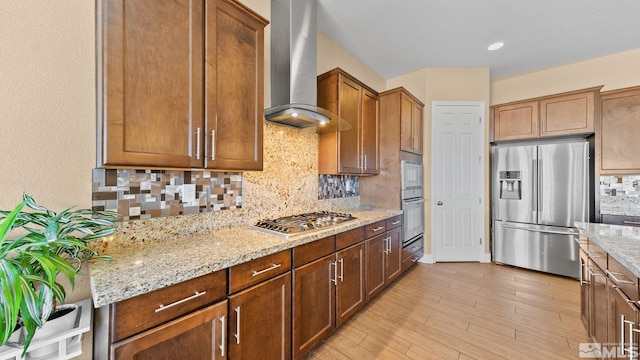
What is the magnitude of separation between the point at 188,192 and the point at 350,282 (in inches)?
57.5

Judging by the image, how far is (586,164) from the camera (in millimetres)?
3004

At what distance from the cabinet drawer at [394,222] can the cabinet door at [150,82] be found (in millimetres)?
2013

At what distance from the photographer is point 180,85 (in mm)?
1281

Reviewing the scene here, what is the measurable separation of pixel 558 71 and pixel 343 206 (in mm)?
3769

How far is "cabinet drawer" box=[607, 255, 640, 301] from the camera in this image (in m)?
1.12

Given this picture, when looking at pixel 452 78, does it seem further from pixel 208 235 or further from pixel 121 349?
pixel 121 349

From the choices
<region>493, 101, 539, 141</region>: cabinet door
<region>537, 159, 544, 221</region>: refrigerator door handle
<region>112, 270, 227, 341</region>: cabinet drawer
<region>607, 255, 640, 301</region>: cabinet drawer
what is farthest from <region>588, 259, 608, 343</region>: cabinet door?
<region>493, 101, 539, 141</region>: cabinet door

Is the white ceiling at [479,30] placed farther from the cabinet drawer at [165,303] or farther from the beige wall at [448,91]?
the cabinet drawer at [165,303]

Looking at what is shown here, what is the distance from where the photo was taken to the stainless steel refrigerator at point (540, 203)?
305cm

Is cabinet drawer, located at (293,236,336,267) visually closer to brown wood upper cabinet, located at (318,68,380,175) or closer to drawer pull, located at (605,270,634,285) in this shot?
brown wood upper cabinet, located at (318,68,380,175)

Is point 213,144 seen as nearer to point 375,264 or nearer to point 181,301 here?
point 181,301

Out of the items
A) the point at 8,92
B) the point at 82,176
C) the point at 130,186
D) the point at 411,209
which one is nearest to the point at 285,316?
the point at 130,186

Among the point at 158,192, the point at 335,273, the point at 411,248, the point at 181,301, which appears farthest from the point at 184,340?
the point at 411,248

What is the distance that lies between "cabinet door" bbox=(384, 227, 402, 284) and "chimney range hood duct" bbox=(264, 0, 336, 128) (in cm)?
153
